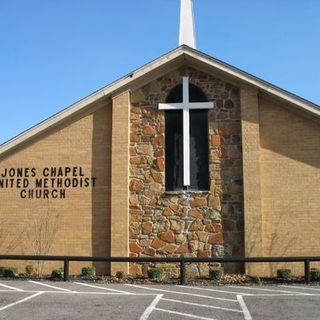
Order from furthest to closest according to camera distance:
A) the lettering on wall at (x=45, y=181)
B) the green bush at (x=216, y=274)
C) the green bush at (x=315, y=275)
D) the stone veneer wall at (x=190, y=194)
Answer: the lettering on wall at (x=45, y=181) → the stone veneer wall at (x=190, y=194) → the green bush at (x=216, y=274) → the green bush at (x=315, y=275)

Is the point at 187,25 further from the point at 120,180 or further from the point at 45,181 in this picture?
the point at 45,181

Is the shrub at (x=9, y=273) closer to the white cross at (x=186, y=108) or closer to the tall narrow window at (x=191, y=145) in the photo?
the tall narrow window at (x=191, y=145)

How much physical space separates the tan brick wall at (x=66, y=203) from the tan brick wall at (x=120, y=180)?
30 centimetres

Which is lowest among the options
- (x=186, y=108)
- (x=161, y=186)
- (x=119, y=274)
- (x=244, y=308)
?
(x=244, y=308)

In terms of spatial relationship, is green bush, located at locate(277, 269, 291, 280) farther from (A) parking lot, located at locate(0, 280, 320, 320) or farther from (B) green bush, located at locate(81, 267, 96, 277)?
(B) green bush, located at locate(81, 267, 96, 277)

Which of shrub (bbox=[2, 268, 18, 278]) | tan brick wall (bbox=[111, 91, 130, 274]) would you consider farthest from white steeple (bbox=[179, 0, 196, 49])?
shrub (bbox=[2, 268, 18, 278])

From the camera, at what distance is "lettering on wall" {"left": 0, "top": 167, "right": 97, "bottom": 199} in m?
16.6

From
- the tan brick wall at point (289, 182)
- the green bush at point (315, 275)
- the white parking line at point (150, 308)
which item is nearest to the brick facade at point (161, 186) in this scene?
the tan brick wall at point (289, 182)

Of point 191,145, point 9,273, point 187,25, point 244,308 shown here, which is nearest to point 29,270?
point 9,273

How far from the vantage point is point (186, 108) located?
16.4 meters

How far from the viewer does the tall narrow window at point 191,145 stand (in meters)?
16.2

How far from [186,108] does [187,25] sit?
8.84 m

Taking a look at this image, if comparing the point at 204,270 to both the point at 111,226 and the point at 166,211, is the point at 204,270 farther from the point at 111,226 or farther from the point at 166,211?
the point at 111,226

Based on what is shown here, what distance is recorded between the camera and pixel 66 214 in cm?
1647
